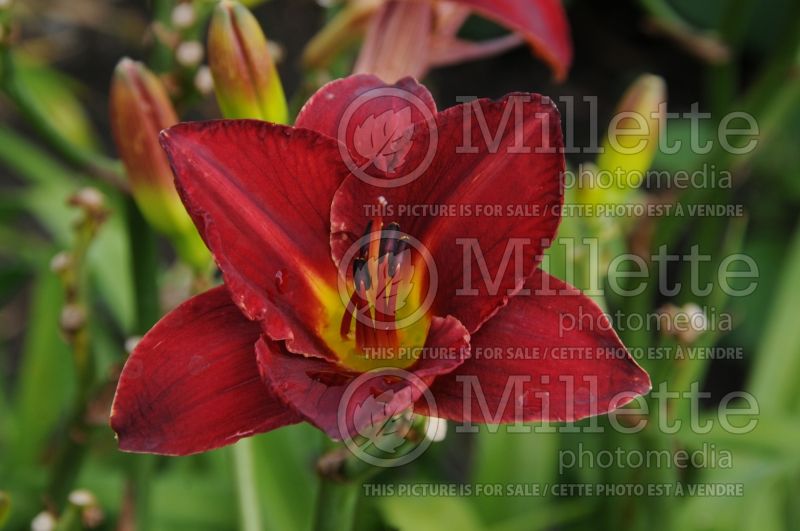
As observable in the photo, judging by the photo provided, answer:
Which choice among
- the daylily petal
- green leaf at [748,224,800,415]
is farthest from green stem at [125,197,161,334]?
green leaf at [748,224,800,415]

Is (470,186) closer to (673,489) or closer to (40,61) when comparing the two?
(673,489)

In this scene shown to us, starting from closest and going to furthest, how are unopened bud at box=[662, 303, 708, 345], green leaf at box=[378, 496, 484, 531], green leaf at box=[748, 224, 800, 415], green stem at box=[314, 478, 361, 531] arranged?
green stem at box=[314, 478, 361, 531], unopened bud at box=[662, 303, 708, 345], green leaf at box=[378, 496, 484, 531], green leaf at box=[748, 224, 800, 415]

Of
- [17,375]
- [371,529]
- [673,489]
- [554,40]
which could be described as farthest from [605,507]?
[17,375]

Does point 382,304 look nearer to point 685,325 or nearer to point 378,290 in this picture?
point 378,290

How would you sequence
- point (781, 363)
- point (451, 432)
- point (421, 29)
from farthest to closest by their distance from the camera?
point (451, 432)
point (781, 363)
point (421, 29)

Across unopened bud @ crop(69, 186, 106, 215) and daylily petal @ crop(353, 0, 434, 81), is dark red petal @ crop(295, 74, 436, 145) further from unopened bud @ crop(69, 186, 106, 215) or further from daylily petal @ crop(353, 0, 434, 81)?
unopened bud @ crop(69, 186, 106, 215)

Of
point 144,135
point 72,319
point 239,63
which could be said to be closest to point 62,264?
point 72,319

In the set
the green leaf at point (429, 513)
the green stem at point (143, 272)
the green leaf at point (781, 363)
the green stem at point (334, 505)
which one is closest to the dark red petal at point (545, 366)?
the green stem at point (334, 505)

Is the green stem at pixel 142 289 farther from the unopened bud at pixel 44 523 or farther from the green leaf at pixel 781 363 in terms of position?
the green leaf at pixel 781 363
